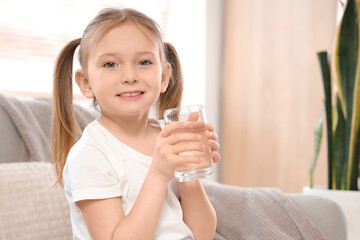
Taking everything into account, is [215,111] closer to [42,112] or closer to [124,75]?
[42,112]

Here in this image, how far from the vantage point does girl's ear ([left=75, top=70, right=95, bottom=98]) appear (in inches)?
39.5

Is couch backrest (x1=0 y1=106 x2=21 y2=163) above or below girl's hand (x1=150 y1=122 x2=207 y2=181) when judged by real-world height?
below

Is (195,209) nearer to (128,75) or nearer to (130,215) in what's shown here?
(130,215)

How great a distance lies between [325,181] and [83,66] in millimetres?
2086

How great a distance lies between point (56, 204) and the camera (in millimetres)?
1235

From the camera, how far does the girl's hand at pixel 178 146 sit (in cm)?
83

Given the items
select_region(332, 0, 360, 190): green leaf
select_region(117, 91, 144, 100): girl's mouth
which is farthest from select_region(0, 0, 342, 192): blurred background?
select_region(117, 91, 144, 100): girl's mouth

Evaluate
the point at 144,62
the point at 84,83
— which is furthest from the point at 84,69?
the point at 144,62

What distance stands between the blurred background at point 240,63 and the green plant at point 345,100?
63cm

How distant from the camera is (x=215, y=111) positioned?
3670mm

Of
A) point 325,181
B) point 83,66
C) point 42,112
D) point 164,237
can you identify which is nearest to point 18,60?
point 42,112

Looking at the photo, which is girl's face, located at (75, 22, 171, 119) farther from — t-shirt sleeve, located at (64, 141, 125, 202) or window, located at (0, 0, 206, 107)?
window, located at (0, 0, 206, 107)

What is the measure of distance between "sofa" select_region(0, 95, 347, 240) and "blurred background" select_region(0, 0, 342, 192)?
146cm

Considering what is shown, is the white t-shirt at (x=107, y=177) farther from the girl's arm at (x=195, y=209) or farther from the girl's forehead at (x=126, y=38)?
the girl's forehead at (x=126, y=38)
